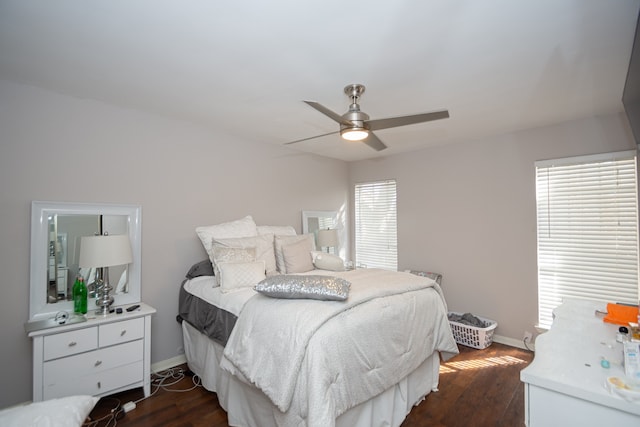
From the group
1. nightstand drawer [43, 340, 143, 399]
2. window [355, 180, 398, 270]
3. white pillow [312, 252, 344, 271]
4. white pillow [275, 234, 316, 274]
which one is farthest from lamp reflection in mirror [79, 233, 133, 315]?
window [355, 180, 398, 270]

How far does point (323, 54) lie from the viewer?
189cm

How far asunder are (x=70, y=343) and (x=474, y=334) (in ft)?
12.4

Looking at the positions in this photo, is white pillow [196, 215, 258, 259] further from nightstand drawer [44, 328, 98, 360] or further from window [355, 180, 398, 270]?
window [355, 180, 398, 270]

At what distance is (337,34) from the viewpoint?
170cm

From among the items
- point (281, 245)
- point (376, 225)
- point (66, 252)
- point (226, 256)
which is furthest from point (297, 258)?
point (376, 225)

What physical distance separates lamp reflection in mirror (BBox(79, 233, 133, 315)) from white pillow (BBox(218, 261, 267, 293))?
775 millimetres

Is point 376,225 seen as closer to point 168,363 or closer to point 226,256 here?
point 226,256

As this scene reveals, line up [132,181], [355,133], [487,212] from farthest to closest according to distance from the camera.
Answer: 1. [487,212]
2. [132,181]
3. [355,133]

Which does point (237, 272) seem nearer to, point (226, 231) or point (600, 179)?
point (226, 231)

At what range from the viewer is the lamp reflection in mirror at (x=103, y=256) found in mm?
2307

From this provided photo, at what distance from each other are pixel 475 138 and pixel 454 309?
2.23 metres

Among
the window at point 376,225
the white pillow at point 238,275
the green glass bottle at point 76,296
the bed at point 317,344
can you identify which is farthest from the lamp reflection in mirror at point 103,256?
the window at point 376,225

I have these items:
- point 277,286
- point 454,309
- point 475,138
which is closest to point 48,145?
point 277,286

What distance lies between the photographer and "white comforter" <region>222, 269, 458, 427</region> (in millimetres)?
1561
